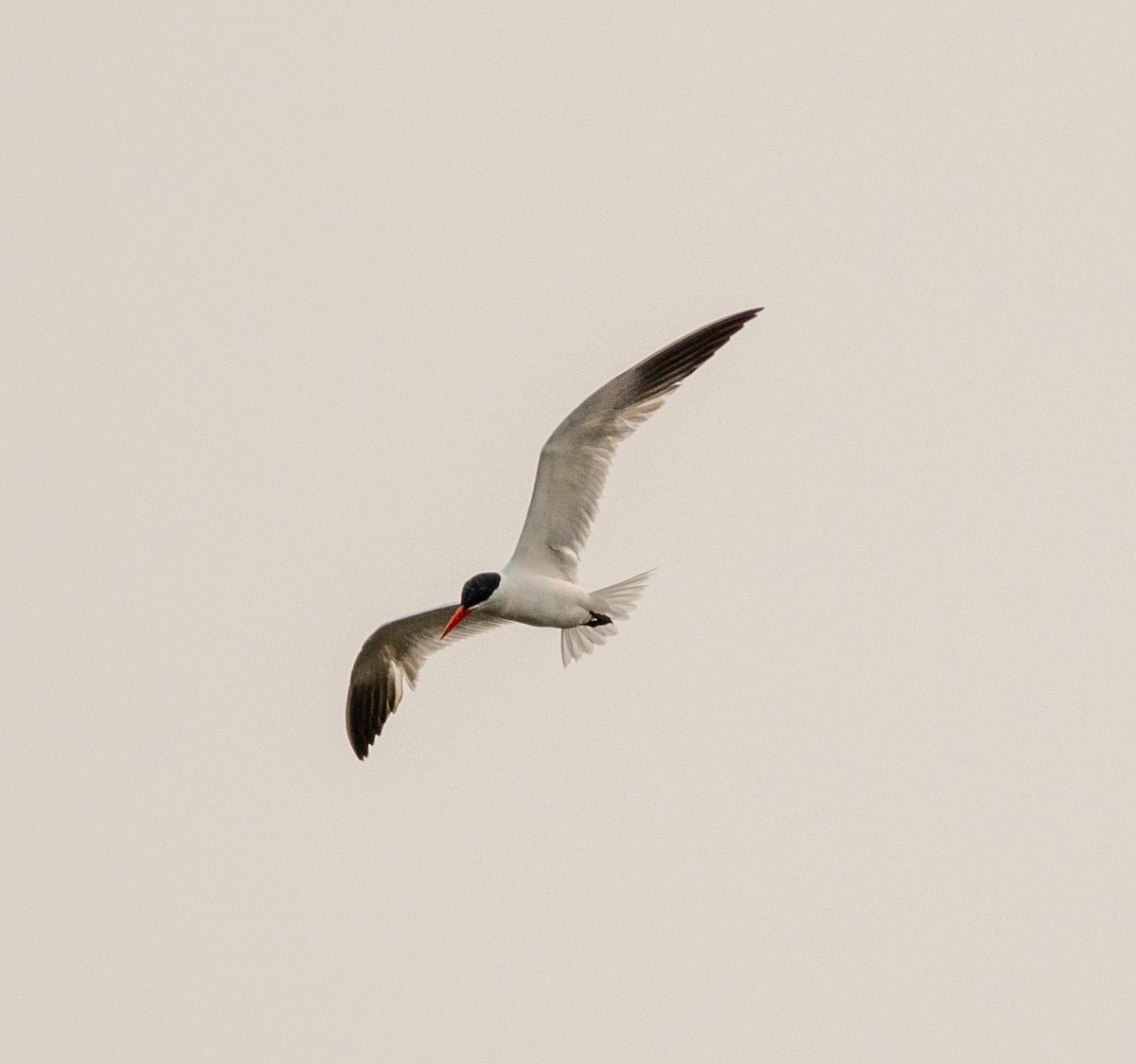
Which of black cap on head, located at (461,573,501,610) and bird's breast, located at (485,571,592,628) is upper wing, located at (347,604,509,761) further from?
black cap on head, located at (461,573,501,610)

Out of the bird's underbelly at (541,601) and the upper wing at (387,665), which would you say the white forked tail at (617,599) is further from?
the upper wing at (387,665)

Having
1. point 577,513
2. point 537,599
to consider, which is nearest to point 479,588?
point 537,599

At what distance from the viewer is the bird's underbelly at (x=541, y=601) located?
11.3 meters

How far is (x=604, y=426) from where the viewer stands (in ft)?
36.8

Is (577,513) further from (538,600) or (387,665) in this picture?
(387,665)

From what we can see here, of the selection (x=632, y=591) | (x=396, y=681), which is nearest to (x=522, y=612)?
(x=632, y=591)

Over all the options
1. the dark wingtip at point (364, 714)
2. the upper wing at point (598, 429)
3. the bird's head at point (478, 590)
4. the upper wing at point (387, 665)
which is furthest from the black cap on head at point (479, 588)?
the dark wingtip at point (364, 714)

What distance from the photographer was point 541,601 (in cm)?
1139

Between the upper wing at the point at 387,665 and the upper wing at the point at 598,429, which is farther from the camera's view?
the upper wing at the point at 387,665

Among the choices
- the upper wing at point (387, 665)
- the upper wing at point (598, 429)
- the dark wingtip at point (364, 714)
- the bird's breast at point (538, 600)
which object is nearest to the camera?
the upper wing at point (598, 429)

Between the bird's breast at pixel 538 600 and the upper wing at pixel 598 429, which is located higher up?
the upper wing at pixel 598 429

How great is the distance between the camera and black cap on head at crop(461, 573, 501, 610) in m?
11.1

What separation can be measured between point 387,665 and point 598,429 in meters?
2.76

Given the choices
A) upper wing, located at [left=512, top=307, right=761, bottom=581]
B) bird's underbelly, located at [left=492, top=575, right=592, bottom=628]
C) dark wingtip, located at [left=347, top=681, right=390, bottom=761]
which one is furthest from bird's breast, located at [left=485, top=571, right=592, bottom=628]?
dark wingtip, located at [left=347, top=681, right=390, bottom=761]
